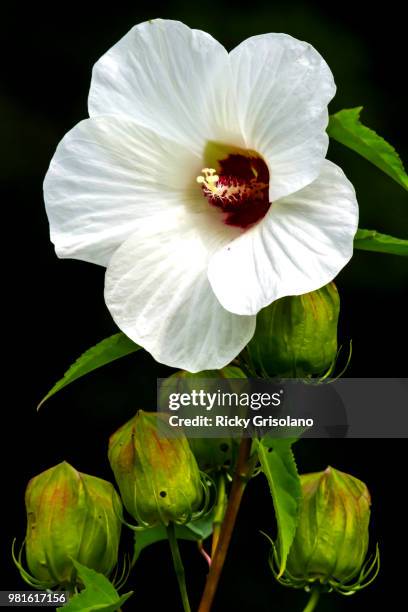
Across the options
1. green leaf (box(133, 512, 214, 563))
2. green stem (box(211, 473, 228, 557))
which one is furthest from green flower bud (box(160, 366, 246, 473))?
green leaf (box(133, 512, 214, 563))

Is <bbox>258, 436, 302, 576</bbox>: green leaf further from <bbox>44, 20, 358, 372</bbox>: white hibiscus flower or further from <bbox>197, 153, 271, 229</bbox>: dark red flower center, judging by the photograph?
<bbox>197, 153, 271, 229</bbox>: dark red flower center

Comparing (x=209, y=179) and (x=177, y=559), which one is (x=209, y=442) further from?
(x=209, y=179)

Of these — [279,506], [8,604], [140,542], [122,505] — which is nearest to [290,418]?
[279,506]

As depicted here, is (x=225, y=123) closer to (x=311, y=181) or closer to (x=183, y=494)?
(x=311, y=181)

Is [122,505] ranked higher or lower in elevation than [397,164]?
lower

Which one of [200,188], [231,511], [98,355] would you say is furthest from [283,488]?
[200,188]

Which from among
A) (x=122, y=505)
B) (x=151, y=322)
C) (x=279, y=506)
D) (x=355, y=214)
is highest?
(x=355, y=214)
